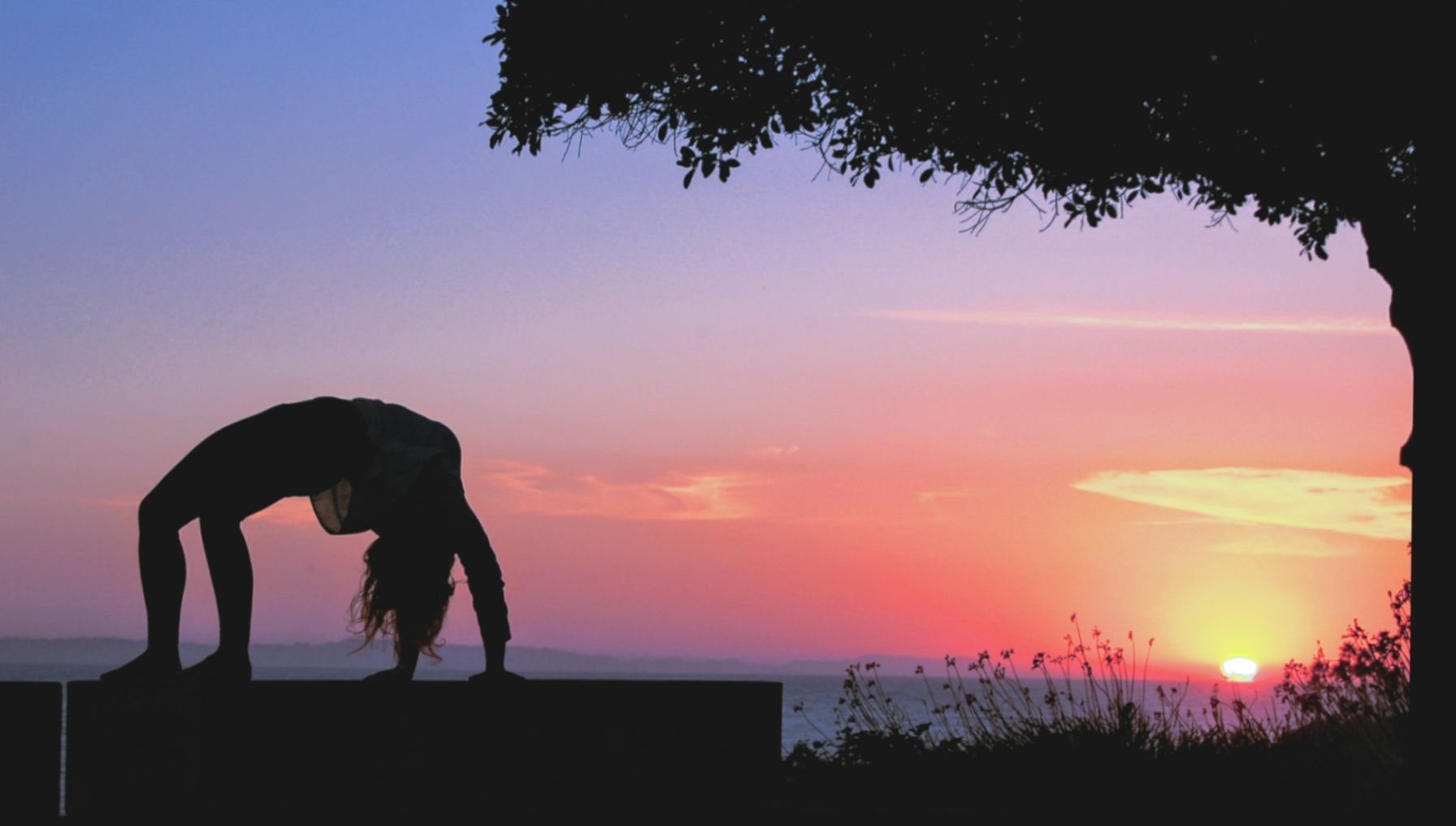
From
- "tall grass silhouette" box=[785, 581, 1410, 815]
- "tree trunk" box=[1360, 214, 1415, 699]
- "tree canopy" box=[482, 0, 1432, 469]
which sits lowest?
"tall grass silhouette" box=[785, 581, 1410, 815]

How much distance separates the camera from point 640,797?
19.0ft

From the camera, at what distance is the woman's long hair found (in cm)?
601

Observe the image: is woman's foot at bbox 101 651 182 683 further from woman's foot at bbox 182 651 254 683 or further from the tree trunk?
the tree trunk

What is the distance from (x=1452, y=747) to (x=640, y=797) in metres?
3.11

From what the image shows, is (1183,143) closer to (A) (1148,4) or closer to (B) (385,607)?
(A) (1148,4)

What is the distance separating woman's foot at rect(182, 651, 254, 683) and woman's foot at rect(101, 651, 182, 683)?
68 mm

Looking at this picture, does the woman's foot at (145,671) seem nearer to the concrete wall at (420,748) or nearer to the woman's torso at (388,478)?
the concrete wall at (420,748)

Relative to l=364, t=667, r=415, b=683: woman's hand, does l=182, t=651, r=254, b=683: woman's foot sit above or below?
above

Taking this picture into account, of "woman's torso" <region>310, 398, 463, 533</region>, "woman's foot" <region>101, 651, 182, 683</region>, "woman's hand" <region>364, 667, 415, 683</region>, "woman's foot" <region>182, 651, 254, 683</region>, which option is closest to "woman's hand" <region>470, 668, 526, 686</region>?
"woman's hand" <region>364, 667, 415, 683</region>

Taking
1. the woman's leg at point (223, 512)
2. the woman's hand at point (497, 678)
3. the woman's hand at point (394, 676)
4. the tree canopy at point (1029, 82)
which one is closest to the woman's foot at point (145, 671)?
the woman's leg at point (223, 512)

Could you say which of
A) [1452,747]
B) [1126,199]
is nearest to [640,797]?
[1452,747]

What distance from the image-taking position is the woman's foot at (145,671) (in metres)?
5.34

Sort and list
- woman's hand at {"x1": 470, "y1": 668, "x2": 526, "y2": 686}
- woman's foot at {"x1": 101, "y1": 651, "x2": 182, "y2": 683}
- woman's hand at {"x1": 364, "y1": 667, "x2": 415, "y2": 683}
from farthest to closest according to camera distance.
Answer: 1. woman's hand at {"x1": 364, "y1": 667, "x2": 415, "y2": 683}
2. woman's hand at {"x1": 470, "y1": 668, "x2": 526, "y2": 686}
3. woman's foot at {"x1": 101, "y1": 651, "x2": 182, "y2": 683}

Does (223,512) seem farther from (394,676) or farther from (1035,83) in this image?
(1035,83)
